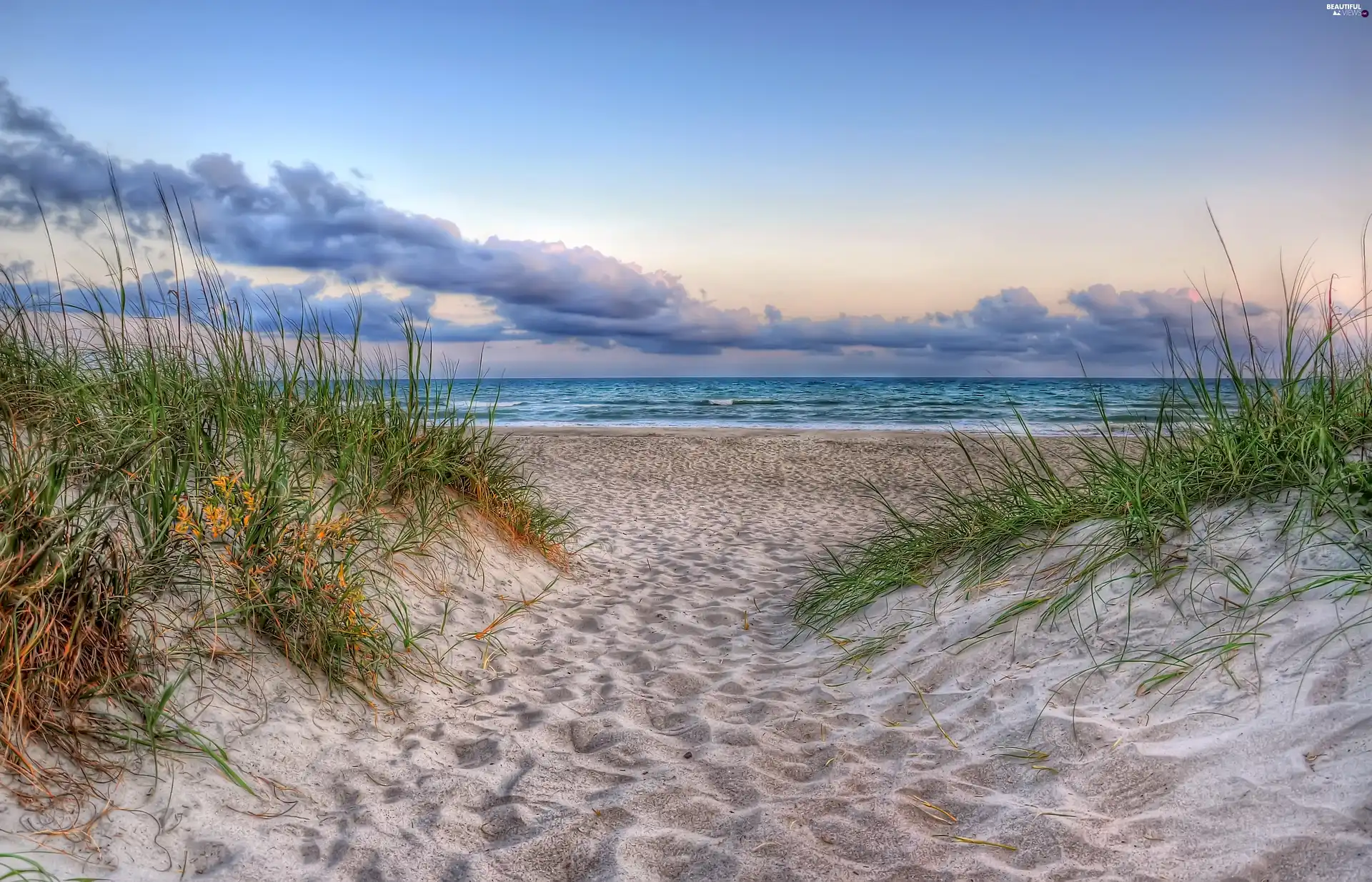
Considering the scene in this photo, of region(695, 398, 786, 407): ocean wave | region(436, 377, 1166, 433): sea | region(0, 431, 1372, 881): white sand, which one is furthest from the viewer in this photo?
region(695, 398, 786, 407): ocean wave

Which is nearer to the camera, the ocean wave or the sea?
the sea

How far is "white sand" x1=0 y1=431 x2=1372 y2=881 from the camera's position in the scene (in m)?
2.14

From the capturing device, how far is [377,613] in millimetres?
3746

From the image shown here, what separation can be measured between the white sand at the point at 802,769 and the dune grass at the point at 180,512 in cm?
22

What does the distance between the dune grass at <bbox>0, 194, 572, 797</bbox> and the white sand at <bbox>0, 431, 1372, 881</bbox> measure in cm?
22

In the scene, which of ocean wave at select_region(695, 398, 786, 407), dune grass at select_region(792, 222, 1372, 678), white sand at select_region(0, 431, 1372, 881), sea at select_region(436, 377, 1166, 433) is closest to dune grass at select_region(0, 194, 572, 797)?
white sand at select_region(0, 431, 1372, 881)

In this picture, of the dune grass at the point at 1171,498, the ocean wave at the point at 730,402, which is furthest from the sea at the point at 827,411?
the dune grass at the point at 1171,498

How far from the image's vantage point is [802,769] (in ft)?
9.16

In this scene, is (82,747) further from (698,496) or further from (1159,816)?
(698,496)

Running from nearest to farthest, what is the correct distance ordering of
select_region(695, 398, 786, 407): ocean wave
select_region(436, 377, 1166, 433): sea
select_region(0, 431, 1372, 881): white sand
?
select_region(0, 431, 1372, 881): white sand → select_region(436, 377, 1166, 433): sea → select_region(695, 398, 786, 407): ocean wave

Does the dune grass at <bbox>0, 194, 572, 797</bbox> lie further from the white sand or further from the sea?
the sea

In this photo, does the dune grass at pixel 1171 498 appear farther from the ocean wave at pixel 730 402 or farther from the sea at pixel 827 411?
the ocean wave at pixel 730 402

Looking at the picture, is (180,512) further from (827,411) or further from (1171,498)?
(827,411)

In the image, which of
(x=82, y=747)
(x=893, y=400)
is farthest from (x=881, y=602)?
(x=893, y=400)
